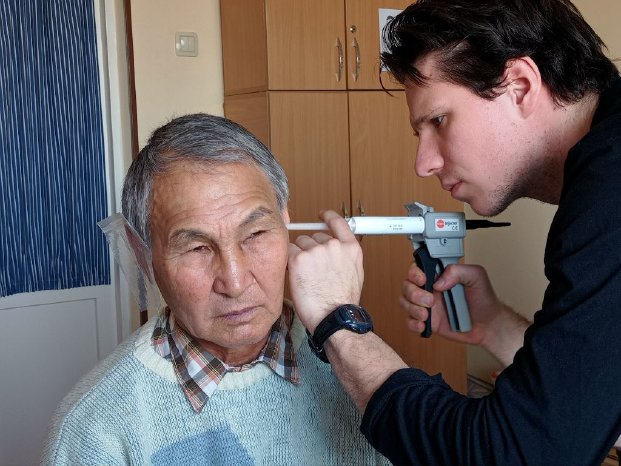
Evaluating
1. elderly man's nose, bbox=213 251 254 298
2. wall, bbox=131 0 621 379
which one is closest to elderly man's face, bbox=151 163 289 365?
elderly man's nose, bbox=213 251 254 298

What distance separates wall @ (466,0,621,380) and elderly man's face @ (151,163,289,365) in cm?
235

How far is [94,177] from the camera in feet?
10.4

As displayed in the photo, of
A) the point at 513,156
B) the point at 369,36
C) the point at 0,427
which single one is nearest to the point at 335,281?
the point at 513,156

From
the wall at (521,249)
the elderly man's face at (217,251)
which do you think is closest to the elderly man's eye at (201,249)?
the elderly man's face at (217,251)

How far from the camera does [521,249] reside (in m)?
3.60

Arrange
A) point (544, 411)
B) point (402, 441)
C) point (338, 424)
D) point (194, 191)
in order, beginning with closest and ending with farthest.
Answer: point (544, 411)
point (402, 441)
point (194, 191)
point (338, 424)

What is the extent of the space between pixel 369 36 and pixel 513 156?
179 centimetres

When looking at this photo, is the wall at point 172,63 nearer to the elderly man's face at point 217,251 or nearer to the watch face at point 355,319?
the elderly man's face at point 217,251

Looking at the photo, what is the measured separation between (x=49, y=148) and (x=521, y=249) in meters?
2.32

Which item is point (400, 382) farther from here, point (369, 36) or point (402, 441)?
point (369, 36)

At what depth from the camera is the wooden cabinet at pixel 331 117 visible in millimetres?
2867

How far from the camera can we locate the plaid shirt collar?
1.33m

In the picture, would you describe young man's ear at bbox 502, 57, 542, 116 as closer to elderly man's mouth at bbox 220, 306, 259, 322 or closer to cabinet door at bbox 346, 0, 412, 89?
elderly man's mouth at bbox 220, 306, 259, 322

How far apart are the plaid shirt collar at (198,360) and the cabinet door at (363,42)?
1767mm
